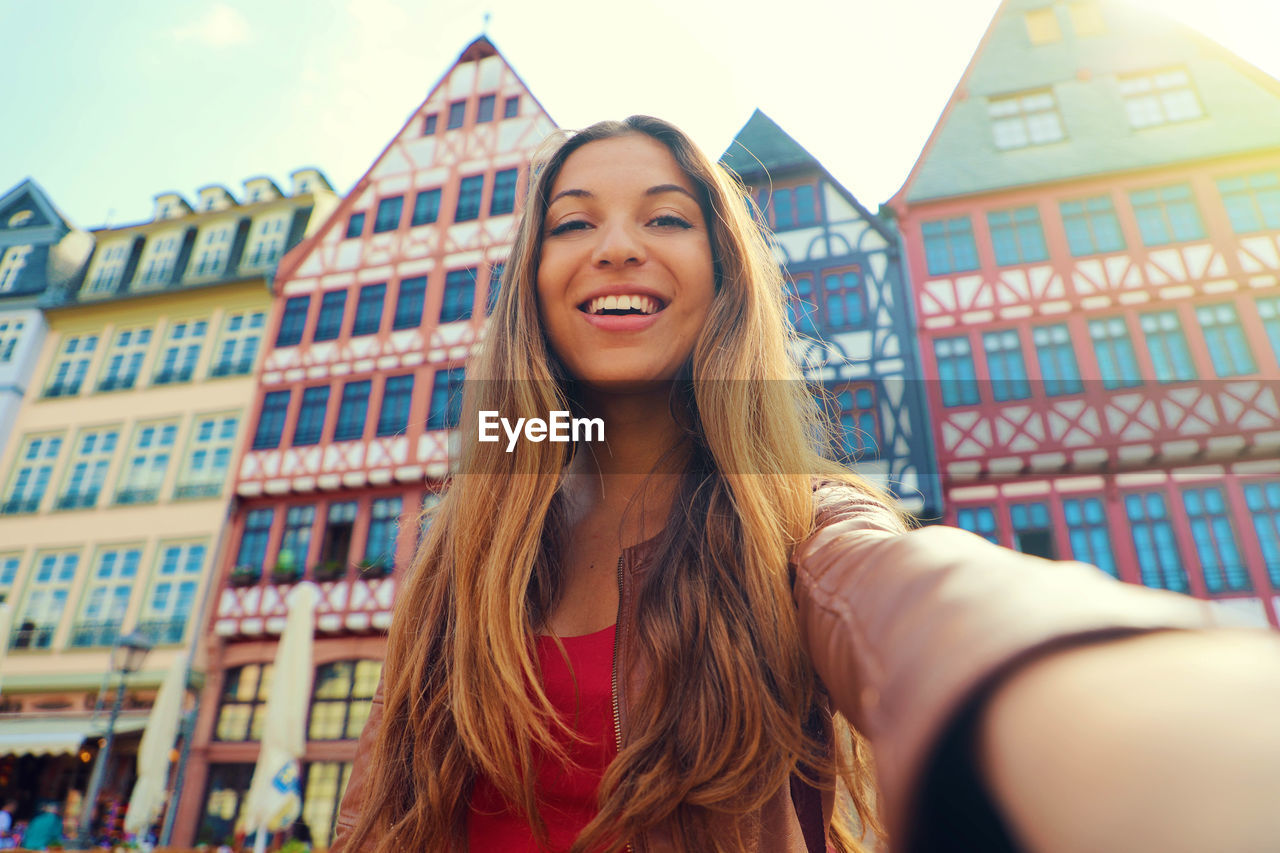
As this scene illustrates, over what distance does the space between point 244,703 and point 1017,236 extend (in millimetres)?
18518

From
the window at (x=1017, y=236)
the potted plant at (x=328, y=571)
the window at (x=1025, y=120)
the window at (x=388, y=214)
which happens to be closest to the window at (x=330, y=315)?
the window at (x=388, y=214)

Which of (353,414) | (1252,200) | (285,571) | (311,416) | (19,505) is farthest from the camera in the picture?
(19,505)

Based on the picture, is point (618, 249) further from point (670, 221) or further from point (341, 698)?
point (341, 698)

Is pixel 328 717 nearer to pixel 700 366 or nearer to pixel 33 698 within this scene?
pixel 33 698

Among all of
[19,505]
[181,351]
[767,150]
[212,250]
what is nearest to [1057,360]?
[767,150]

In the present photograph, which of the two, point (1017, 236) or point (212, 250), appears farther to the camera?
point (212, 250)

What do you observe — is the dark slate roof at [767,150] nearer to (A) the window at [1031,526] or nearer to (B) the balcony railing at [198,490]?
(A) the window at [1031,526]

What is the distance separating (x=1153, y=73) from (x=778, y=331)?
1820cm

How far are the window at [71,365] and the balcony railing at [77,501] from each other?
3114 millimetres

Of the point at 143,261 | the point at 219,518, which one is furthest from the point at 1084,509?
the point at 143,261

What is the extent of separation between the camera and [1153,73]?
48.7 feet

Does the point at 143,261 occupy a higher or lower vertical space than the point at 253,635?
higher

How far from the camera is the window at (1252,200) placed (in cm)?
1313

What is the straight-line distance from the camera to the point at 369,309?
1725 centimetres
